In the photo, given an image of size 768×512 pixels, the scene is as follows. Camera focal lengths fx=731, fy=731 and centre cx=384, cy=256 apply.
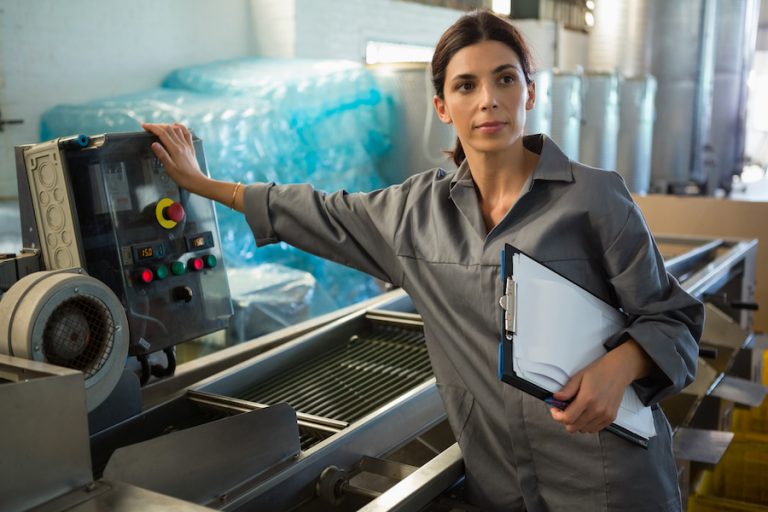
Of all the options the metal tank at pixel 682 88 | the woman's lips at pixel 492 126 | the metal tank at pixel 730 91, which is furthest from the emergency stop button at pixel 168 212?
the metal tank at pixel 730 91

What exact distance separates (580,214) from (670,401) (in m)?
1.19

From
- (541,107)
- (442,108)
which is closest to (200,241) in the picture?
(442,108)

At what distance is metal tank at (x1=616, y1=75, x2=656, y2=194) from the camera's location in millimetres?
4781

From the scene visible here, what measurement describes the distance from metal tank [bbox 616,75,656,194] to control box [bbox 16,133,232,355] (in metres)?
4.14

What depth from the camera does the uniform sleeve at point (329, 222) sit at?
3.71 ft

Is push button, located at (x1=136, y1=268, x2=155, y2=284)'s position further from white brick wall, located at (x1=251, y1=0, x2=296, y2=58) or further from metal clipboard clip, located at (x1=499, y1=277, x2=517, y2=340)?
white brick wall, located at (x1=251, y1=0, x2=296, y2=58)

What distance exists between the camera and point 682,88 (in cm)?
486

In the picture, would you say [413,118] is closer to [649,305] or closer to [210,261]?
[210,261]

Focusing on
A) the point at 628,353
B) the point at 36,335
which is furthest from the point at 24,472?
the point at 628,353

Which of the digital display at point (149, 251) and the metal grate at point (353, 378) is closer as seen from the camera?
the digital display at point (149, 251)

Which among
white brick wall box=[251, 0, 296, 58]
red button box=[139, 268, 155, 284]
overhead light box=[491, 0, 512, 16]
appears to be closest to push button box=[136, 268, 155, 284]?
red button box=[139, 268, 155, 284]

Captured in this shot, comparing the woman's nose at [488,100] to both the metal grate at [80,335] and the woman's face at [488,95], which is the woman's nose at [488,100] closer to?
the woman's face at [488,95]

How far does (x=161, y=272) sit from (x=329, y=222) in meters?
0.28

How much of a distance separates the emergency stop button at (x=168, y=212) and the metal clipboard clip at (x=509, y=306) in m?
0.61
